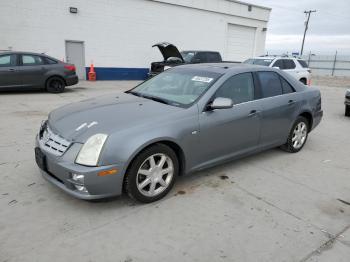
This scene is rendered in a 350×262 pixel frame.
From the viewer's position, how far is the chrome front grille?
3.20 m

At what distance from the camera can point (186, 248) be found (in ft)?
9.05

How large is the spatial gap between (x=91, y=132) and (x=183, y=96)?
1.37 metres

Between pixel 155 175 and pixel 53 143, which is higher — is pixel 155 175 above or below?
below

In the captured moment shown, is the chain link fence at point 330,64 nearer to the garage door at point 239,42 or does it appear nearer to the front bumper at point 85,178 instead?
the garage door at point 239,42

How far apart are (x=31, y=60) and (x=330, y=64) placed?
105ft

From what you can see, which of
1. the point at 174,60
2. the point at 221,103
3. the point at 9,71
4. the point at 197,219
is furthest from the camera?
the point at 174,60

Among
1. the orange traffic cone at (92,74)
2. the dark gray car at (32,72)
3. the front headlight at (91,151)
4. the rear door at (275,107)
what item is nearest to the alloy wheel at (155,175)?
the front headlight at (91,151)

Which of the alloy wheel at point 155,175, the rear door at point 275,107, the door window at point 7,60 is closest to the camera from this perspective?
the alloy wheel at point 155,175

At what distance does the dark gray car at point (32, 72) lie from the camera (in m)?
10.0

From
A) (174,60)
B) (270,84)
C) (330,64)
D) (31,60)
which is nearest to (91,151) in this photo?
(270,84)

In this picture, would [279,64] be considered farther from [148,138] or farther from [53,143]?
[53,143]

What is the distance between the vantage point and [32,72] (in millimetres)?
10453

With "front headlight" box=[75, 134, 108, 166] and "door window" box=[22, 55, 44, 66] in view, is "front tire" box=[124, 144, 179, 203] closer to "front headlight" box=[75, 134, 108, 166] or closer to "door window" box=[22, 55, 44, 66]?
"front headlight" box=[75, 134, 108, 166]

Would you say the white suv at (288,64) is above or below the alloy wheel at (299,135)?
above
